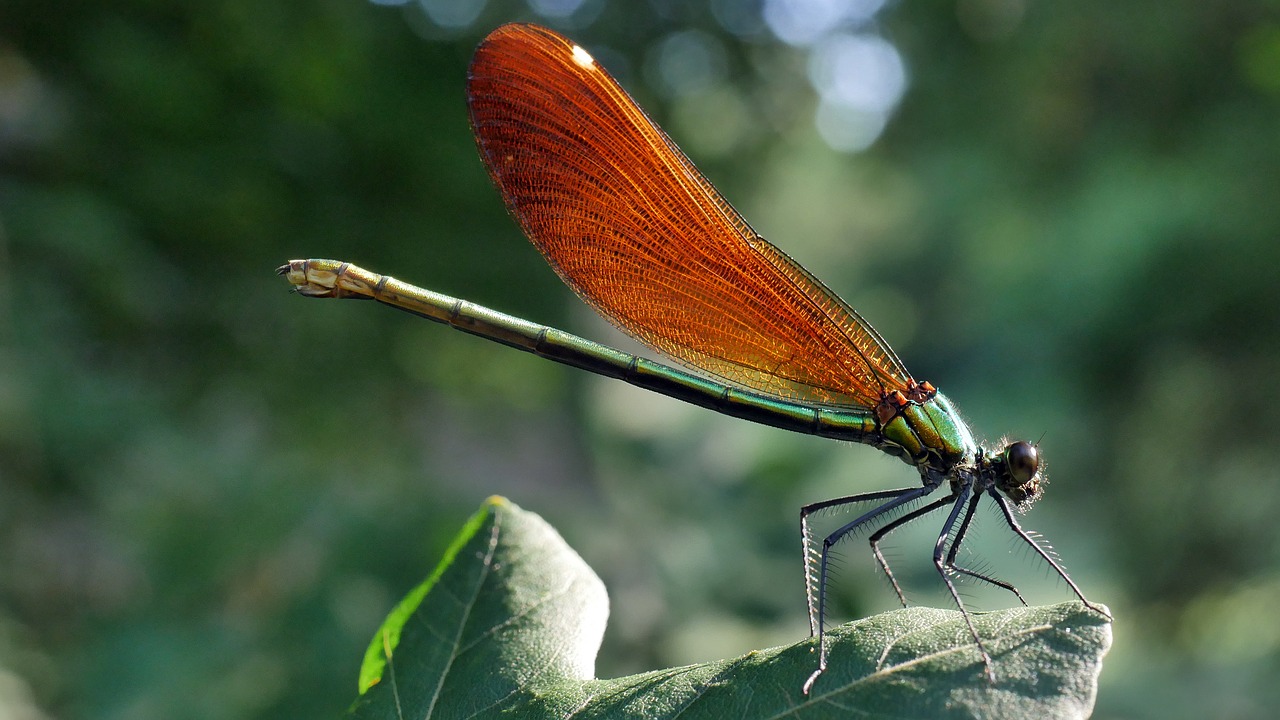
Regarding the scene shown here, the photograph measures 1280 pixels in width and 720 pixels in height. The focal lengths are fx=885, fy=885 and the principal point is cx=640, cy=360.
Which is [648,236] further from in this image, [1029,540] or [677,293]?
[1029,540]

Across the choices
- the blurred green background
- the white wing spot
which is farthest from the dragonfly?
the blurred green background

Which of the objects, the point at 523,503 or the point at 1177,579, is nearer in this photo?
the point at 523,503

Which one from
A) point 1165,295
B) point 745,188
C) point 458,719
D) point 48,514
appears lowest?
point 458,719

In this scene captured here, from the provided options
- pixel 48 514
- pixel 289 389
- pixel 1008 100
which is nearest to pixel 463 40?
pixel 289 389

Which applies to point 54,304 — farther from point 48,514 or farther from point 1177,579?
point 1177,579

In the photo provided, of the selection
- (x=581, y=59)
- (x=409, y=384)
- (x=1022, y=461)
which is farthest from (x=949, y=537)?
(x=409, y=384)

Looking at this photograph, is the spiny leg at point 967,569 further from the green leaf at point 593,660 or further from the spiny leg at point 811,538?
the green leaf at point 593,660

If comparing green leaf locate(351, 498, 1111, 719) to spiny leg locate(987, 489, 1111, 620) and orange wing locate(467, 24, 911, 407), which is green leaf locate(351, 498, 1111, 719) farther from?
orange wing locate(467, 24, 911, 407)

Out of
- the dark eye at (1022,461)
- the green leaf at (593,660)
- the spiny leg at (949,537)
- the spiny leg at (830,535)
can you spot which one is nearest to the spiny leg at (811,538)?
the spiny leg at (830,535)
